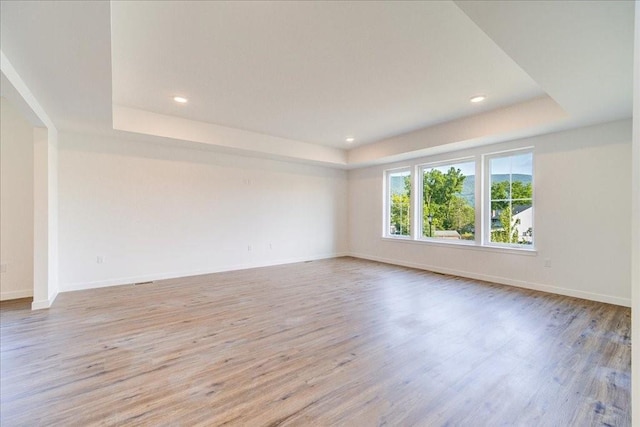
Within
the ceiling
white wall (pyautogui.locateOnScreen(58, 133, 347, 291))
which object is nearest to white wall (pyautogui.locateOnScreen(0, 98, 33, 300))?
white wall (pyautogui.locateOnScreen(58, 133, 347, 291))

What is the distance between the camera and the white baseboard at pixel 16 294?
4.02 m

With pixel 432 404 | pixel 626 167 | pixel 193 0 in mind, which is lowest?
pixel 432 404

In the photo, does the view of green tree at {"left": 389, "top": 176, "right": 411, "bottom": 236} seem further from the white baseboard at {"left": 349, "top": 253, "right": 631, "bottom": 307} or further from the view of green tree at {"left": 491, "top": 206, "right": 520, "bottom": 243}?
the view of green tree at {"left": 491, "top": 206, "right": 520, "bottom": 243}

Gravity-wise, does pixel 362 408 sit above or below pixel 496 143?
below

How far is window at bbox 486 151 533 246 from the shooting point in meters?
4.75

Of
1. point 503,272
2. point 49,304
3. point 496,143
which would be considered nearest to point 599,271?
point 503,272

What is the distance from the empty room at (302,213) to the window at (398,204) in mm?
67

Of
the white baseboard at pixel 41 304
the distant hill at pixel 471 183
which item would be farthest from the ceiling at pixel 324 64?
the white baseboard at pixel 41 304

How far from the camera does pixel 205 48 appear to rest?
2701 millimetres

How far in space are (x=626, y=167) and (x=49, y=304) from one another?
769cm

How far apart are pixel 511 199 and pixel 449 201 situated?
1.15 meters

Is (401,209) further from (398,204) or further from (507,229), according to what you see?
(507,229)

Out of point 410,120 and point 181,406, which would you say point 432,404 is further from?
point 410,120

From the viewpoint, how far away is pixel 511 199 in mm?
4957
